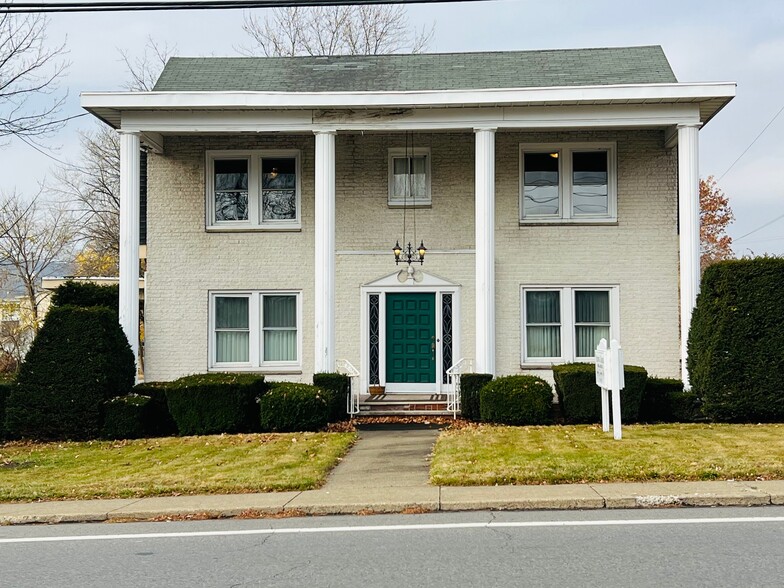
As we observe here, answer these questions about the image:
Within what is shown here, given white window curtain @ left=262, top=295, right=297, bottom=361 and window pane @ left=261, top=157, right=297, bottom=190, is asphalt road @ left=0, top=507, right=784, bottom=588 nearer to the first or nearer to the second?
white window curtain @ left=262, top=295, right=297, bottom=361

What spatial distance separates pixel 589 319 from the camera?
18.9 metres

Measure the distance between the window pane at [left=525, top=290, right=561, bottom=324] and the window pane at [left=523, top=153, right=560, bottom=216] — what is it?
1.77m

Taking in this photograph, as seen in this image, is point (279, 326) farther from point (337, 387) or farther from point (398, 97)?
point (398, 97)

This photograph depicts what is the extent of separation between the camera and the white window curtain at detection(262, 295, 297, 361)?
63.5 ft

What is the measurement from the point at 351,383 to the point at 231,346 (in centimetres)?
363

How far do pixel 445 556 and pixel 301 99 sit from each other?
38.6 ft

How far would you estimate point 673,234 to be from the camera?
18.6 m

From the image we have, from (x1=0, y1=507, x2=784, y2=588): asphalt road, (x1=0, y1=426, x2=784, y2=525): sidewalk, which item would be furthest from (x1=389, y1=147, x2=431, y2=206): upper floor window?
(x1=0, y1=507, x2=784, y2=588): asphalt road

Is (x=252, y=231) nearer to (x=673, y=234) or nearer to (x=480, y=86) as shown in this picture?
(x=480, y=86)

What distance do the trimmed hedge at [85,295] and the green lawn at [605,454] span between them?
842 centimetres

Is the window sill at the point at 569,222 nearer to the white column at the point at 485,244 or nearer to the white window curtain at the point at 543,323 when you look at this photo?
the white window curtain at the point at 543,323

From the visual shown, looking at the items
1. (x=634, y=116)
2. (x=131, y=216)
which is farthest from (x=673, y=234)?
(x=131, y=216)

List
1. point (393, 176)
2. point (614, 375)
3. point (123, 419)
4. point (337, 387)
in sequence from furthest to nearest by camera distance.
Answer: point (393, 176), point (337, 387), point (123, 419), point (614, 375)

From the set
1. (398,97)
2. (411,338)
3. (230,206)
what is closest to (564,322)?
(411,338)
